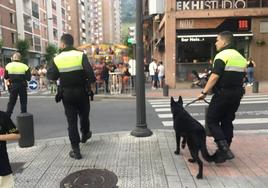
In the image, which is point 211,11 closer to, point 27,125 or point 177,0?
point 177,0

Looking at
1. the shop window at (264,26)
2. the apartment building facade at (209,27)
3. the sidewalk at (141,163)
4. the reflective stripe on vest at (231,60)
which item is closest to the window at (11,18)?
the apartment building facade at (209,27)

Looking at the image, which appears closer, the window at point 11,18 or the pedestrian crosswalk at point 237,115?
the pedestrian crosswalk at point 237,115

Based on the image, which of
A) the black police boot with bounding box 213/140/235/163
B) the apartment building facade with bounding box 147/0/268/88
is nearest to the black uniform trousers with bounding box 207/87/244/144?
the black police boot with bounding box 213/140/235/163

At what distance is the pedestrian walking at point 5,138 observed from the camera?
10.9ft

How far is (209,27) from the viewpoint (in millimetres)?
21062

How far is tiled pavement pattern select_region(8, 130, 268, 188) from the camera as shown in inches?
184

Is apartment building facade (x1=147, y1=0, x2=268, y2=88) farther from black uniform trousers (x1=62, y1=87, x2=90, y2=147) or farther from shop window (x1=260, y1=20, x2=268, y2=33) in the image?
black uniform trousers (x1=62, y1=87, x2=90, y2=147)

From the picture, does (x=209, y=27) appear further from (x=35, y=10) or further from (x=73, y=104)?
(x=35, y=10)

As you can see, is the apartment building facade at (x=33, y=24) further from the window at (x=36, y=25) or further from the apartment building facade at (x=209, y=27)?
the apartment building facade at (x=209, y=27)

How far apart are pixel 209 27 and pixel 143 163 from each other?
1700cm

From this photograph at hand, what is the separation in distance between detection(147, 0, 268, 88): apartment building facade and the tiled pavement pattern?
14.4 meters

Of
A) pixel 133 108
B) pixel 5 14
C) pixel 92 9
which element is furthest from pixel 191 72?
pixel 92 9

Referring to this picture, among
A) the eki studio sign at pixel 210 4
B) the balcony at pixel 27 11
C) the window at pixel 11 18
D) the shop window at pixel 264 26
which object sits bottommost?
the shop window at pixel 264 26

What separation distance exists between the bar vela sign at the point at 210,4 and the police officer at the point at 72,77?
1628cm
